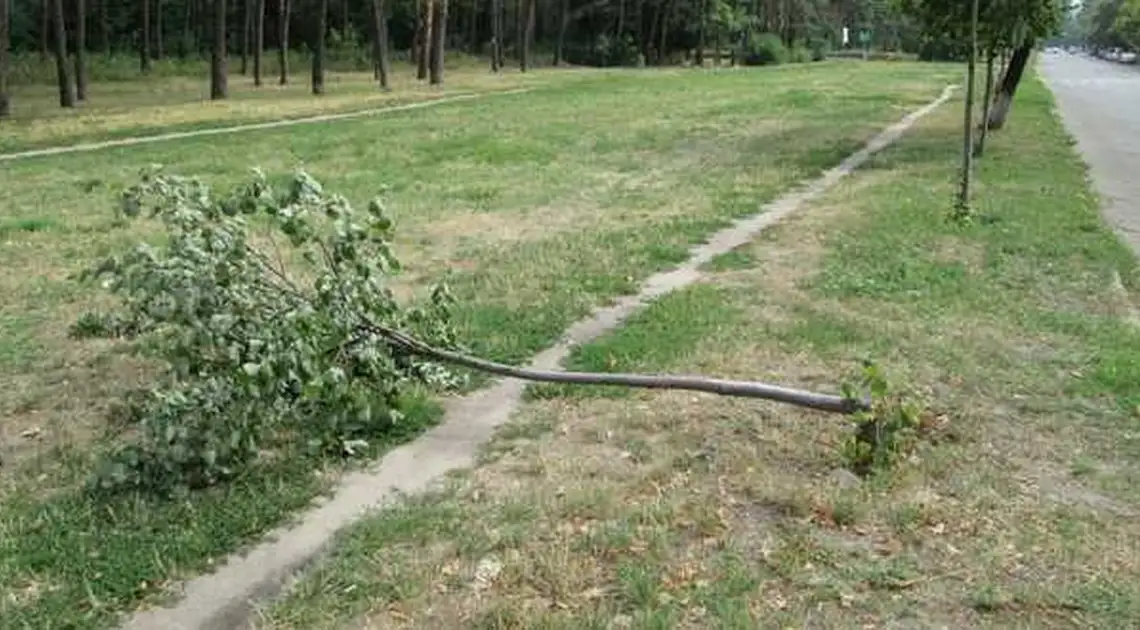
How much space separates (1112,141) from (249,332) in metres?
20.2

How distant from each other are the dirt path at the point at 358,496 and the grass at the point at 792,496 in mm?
123

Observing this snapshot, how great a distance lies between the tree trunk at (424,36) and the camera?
3851 cm

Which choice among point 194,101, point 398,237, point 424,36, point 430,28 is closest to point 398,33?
point 424,36

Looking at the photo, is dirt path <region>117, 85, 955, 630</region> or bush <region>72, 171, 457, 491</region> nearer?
dirt path <region>117, 85, 955, 630</region>

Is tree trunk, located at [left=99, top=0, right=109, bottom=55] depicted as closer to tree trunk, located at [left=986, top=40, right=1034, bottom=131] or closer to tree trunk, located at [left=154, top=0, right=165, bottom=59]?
tree trunk, located at [left=154, top=0, right=165, bottom=59]

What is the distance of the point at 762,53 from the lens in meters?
66.1

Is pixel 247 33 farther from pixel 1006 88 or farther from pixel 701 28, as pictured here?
pixel 701 28

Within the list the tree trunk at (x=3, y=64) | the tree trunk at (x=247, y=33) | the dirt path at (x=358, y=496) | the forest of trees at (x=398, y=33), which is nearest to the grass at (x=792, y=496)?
the dirt path at (x=358, y=496)

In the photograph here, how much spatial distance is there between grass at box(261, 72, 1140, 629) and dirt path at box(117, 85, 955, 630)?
0.40 ft

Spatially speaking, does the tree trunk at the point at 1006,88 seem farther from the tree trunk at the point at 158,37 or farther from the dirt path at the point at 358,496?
the tree trunk at the point at 158,37

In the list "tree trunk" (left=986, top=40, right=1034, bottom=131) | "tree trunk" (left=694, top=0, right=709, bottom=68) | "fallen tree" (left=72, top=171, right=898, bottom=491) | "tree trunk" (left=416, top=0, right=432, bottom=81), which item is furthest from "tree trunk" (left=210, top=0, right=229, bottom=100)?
"tree trunk" (left=694, top=0, right=709, bottom=68)

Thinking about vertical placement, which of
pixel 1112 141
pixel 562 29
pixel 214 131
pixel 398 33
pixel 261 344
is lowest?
pixel 261 344

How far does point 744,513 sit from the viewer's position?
14.6ft

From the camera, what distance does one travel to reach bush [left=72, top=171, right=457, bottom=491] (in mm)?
4590
